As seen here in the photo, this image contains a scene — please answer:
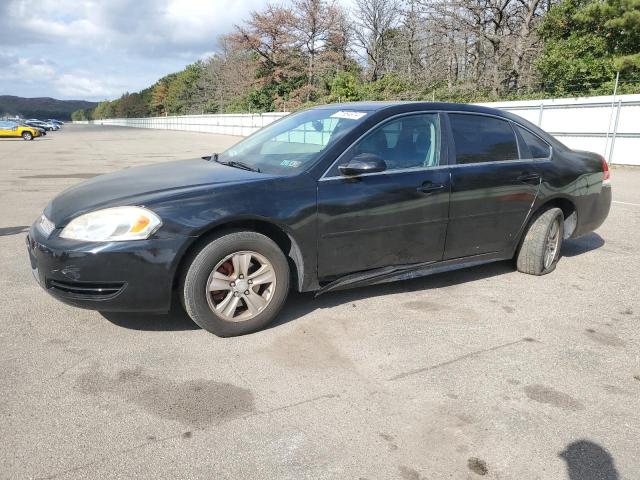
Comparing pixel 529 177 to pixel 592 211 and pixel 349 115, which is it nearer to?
pixel 592 211

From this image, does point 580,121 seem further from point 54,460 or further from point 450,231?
point 54,460

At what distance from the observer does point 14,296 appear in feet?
14.0

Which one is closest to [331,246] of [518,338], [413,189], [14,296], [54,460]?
[413,189]

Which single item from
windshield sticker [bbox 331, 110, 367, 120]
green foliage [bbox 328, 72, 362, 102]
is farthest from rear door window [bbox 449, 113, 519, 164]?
green foliage [bbox 328, 72, 362, 102]

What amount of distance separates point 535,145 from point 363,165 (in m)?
2.14

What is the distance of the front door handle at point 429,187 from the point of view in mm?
4043

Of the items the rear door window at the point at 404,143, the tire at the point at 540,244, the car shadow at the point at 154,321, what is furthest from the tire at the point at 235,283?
the tire at the point at 540,244

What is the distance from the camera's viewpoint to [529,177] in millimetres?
4699

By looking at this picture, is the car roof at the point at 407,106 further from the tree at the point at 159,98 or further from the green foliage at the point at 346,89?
the tree at the point at 159,98

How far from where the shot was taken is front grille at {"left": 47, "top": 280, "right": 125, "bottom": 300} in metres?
3.21

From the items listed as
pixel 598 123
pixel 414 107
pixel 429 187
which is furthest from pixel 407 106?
pixel 598 123

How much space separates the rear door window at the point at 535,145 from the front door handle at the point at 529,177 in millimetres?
196

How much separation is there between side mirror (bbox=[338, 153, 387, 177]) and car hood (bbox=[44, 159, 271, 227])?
0.57 m

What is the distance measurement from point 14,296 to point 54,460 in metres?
2.43
